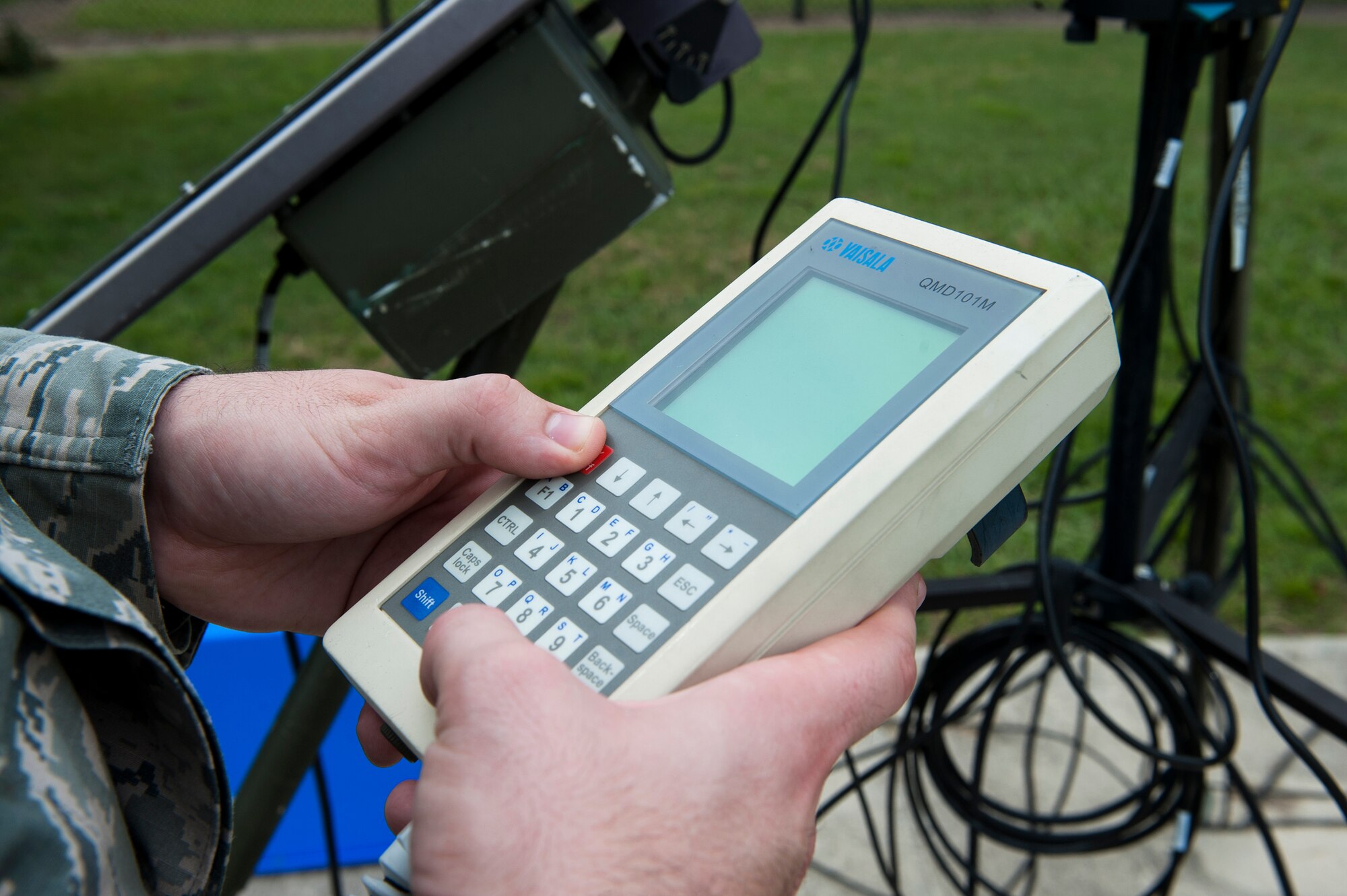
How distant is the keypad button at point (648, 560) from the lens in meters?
0.60

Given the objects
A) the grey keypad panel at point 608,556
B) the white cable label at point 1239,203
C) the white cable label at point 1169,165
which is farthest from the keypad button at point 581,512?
the white cable label at point 1239,203

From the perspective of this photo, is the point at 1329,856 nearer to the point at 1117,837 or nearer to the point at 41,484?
the point at 1117,837

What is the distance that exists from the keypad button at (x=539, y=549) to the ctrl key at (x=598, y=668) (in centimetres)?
9

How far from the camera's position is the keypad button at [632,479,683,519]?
0.64 metres

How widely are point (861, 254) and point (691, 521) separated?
24cm

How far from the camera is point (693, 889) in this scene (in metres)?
0.48

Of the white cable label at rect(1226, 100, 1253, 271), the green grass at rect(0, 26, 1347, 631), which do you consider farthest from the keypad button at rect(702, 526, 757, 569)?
the green grass at rect(0, 26, 1347, 631)

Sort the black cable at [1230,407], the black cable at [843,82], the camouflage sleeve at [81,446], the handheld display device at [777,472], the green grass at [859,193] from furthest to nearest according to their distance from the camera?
the green grass at [859,193] → the black cable at [843,82] → the black cable at [1230,407] → the camouflage sleeve at [81,446] → the handheld display device at [777,472]

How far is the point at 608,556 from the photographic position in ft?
2.07

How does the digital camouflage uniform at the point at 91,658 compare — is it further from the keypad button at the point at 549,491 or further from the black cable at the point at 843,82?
the black cable at the point at 843,82

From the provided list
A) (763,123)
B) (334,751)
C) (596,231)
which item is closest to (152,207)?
(763,123)

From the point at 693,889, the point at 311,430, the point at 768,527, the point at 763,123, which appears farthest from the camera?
the point at 763,123

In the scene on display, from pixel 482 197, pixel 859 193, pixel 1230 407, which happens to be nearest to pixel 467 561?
pixel 482 197

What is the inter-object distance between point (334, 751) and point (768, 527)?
1.01 m
